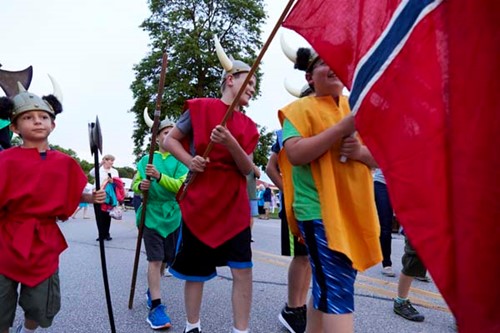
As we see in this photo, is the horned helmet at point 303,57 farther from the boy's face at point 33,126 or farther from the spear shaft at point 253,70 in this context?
the boy's face at point 33,126

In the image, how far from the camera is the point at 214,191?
2725 mm

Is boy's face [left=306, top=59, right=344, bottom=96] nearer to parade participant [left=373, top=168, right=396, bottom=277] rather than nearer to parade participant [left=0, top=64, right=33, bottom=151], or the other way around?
parade participant [left=0, top=64, right=33, bottom=151]

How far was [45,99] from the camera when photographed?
9.90ft

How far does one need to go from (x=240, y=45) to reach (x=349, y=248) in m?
25.5

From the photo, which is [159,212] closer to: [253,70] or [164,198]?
[164,198]

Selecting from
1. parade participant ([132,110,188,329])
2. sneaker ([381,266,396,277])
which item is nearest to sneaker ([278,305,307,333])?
parade participant ([132,110,188,329])

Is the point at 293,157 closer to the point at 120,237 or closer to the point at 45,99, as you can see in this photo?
the point at 45,99

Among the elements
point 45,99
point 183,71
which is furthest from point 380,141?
point 183,71

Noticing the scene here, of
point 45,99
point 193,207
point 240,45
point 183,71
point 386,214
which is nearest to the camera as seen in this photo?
point 193,207

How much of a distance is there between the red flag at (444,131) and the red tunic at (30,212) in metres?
2.00

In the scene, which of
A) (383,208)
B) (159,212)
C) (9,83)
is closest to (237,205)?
(159,212)

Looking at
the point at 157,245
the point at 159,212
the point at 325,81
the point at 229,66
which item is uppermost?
the point at 229,66

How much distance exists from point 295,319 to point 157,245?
139cm

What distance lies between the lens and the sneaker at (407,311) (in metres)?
3.49
